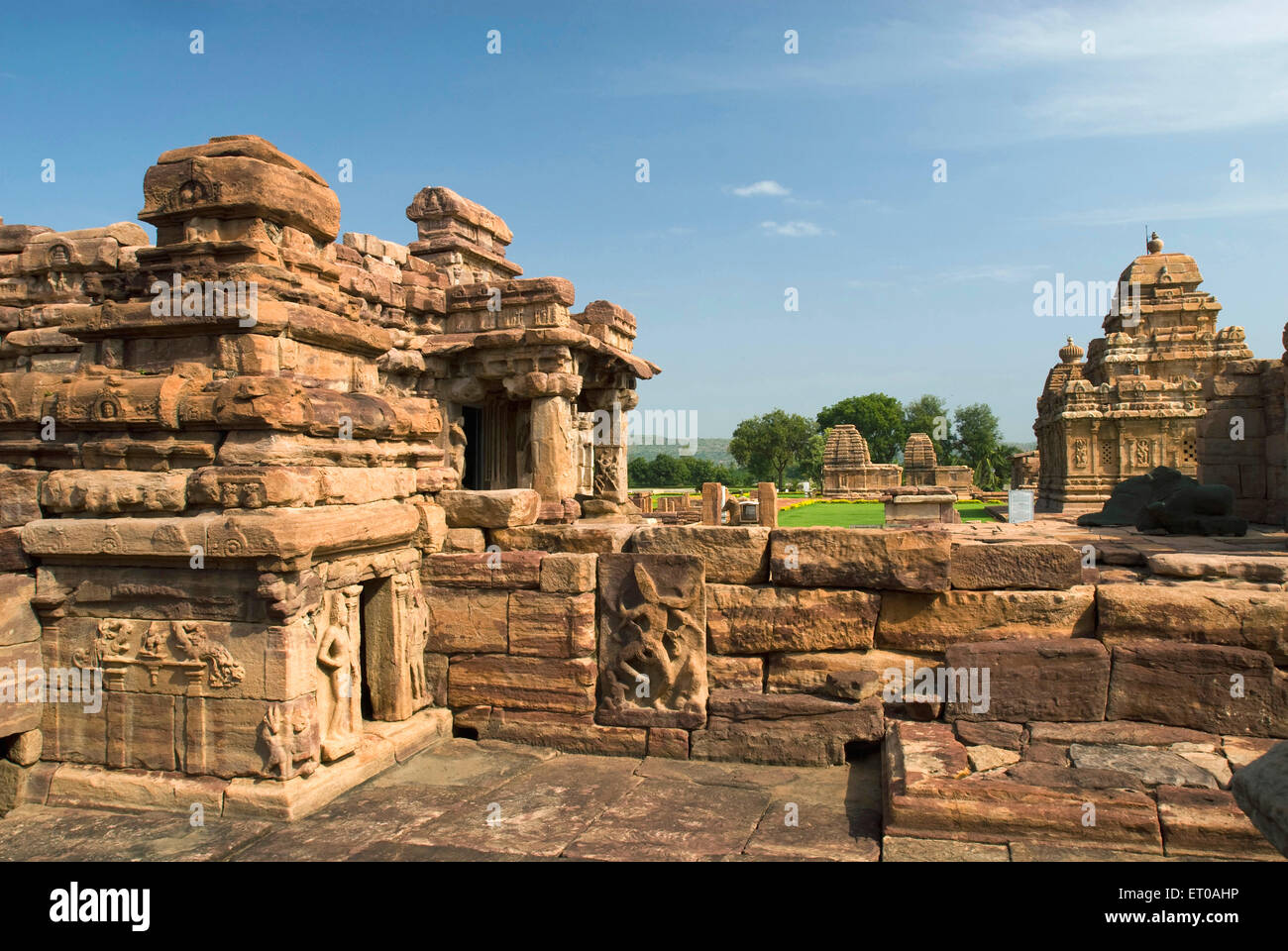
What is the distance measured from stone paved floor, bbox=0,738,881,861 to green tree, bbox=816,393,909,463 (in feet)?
237

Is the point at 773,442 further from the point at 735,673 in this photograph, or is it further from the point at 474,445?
the point at 735,673

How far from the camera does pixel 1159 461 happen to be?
2081 centimetres

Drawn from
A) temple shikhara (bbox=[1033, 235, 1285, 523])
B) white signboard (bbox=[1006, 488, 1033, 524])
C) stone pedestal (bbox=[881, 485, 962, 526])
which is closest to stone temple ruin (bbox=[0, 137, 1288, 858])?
white signboard (bbox=[1006, 488, 1033, 524])

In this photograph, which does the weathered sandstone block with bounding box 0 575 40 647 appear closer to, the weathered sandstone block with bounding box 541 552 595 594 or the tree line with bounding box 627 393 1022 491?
the weathered sandstone block with bounding box 541 552 595 594

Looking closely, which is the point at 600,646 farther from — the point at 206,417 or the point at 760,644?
the point at 206,417

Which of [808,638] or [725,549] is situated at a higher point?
[725,549]

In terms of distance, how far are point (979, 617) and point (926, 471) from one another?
35.3 meters

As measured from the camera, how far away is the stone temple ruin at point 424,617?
4.44 metres

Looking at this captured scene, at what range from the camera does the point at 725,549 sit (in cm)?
554

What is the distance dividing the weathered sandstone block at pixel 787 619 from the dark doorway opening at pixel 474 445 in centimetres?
1214

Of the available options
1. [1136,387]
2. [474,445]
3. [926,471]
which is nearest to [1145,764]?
[474,445]

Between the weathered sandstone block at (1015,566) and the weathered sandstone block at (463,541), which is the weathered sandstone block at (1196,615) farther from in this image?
the weathered sandstone block at (463,541)

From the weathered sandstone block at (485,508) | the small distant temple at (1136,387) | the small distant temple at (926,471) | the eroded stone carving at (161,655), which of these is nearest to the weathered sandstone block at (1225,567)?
the weathered sandstone block at (485,508)

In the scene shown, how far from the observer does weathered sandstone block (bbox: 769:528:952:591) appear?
17.1 ft
